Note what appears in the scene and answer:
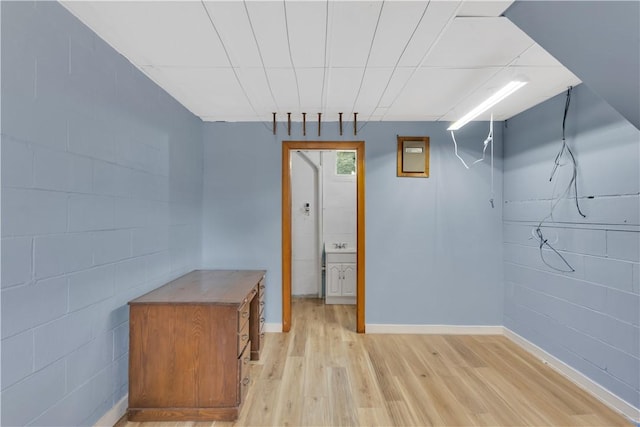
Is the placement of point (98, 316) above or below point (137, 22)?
below

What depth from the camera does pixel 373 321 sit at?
11.5 ft

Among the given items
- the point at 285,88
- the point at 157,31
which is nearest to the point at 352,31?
the point at 285,88

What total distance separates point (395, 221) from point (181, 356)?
2534mm

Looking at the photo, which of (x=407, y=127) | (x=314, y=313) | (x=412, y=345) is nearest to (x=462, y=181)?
(x=407, y=127)

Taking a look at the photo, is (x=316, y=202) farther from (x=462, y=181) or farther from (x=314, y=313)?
(x=462, y=181)

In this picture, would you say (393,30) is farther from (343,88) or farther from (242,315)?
(242,315)

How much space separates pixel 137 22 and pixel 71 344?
5.99 feet

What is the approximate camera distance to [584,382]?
7.89 feet

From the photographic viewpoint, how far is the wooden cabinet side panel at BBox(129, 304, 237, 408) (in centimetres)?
199

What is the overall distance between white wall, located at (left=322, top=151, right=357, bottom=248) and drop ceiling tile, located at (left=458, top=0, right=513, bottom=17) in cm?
354

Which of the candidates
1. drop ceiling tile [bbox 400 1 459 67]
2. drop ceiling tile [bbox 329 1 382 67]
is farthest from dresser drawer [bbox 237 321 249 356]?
drop ceiling tile [bbox 400 1 459 67]

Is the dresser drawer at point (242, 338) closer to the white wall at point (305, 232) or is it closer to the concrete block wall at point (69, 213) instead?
the concrete block wall at point (69, 213)

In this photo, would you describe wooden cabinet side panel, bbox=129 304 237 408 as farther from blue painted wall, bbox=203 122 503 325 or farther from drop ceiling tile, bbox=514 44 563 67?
drop ceiling tile, bbox=514 44 563 67

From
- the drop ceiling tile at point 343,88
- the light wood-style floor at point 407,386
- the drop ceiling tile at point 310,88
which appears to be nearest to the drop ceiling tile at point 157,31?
the drop ceiling tile at point 310,88
